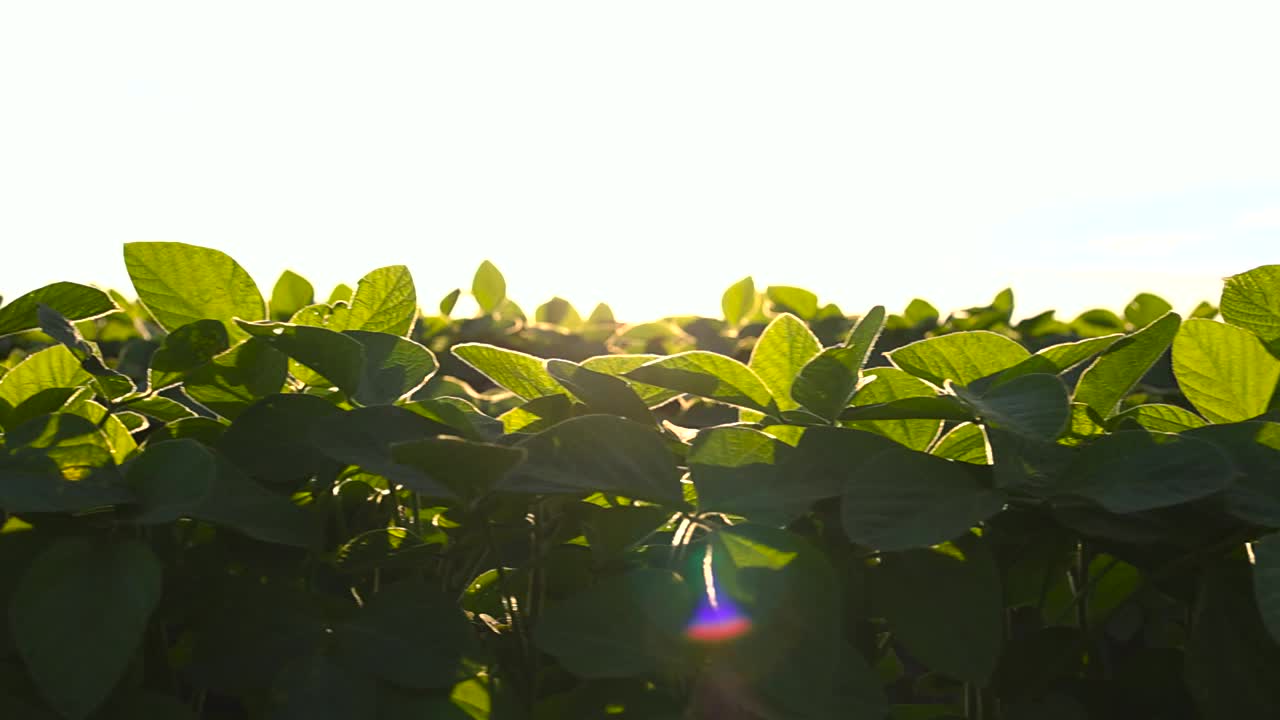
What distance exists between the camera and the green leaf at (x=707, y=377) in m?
1.09

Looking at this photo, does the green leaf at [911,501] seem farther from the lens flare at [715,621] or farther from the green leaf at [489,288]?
the green leaf at [489,288]

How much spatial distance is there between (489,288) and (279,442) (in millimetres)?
3172

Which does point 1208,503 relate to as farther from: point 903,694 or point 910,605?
point 903,694

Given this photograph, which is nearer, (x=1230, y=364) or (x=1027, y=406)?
(x=1027, y=406)

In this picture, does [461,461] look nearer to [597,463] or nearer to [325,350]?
[597,463]

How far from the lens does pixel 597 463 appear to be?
980 millimetres

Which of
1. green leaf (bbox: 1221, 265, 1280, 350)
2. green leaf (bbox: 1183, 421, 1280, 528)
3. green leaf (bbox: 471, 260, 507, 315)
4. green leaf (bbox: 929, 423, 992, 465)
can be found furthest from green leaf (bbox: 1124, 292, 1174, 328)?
green leaf (bbox: 929, 423, 992, 465)

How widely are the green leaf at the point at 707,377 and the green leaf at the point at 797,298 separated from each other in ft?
8.89

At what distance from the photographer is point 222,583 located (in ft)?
3.47

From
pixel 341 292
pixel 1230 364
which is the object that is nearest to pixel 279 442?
pixel 1230 364

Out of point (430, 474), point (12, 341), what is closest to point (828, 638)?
point (430, 474)

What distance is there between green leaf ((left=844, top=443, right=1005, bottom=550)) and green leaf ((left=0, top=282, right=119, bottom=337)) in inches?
35.4

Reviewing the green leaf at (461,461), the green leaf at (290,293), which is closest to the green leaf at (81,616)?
the green leaf at (461,461)

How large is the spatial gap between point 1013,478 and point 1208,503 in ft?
0.82
